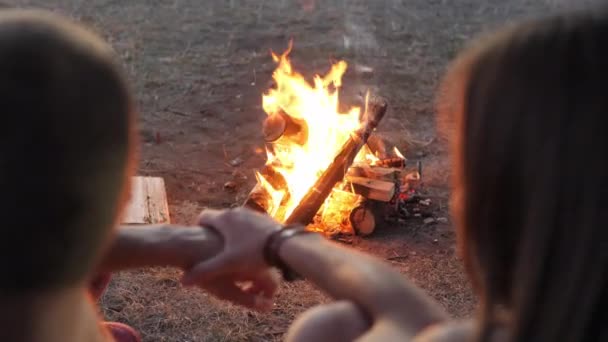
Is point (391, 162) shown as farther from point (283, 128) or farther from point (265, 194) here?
point (265, 194)

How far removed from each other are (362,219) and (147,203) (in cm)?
134

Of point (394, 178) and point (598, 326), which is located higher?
point (598, 326)

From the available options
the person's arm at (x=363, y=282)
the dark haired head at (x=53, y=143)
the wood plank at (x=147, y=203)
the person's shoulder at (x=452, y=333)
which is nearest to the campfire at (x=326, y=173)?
the wood plank at (x=147, y=203)

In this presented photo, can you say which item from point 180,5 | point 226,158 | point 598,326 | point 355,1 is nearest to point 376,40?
point 355,1

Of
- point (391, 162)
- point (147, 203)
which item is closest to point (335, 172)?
point (391, 162)

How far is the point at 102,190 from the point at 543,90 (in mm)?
748

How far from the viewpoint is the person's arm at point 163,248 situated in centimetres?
221

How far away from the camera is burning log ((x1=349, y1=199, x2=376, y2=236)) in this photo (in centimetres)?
456

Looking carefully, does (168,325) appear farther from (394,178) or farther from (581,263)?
(581,263)

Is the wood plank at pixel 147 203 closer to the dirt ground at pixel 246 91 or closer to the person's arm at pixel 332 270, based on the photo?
the dirt ground at pixel 246 91

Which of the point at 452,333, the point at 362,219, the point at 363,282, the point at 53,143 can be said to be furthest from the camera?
the point at 362,219

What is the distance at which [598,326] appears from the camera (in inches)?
52.6

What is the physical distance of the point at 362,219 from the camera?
180 inches

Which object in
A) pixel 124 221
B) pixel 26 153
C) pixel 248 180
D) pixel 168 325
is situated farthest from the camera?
pixel 248 180
